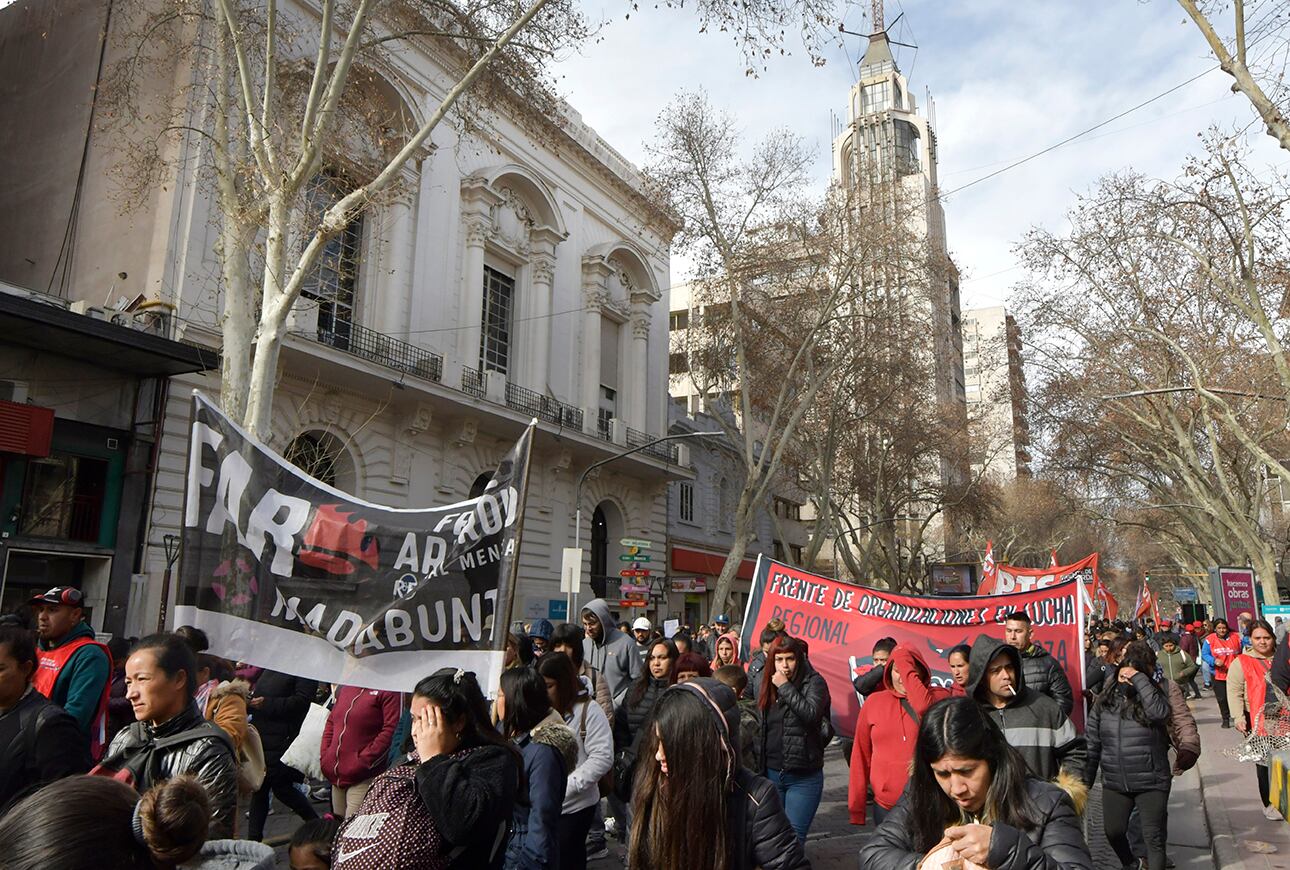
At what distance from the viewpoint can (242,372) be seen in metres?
9.93

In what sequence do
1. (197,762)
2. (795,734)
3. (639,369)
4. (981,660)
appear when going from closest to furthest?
1. (197,762)
2. (981,660)
3. (795,734)
4. (639,369)

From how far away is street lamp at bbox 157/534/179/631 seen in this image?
1499cm

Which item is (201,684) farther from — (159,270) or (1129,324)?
(1129,324)

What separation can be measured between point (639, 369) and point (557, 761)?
26.8 meters

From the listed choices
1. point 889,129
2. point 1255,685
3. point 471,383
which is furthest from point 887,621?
point 889,129

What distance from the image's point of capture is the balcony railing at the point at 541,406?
24562mm

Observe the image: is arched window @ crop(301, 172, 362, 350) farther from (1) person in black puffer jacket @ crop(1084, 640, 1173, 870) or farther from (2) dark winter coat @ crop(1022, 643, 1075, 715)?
(1) person in black puffer jacket @ crop(1084, 640, 1173, 870)

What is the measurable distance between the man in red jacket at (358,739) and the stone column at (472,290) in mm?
17562

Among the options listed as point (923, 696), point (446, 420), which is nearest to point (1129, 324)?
point (446, 420)

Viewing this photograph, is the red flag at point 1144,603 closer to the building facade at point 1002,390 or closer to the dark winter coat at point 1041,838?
the building facade at point 1002,390

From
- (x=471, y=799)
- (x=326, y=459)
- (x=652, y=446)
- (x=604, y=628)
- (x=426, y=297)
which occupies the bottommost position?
(x=471, y=799)

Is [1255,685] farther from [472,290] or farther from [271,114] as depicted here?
[472,290]

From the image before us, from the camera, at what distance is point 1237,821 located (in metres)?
7.82

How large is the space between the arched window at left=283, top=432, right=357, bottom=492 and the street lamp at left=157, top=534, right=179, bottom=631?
3225mm
